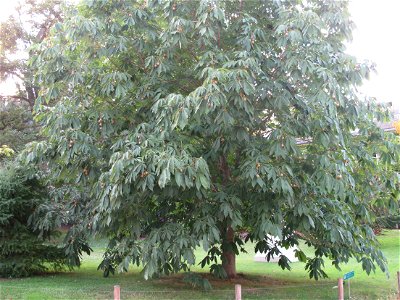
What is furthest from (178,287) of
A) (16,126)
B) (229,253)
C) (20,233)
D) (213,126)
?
(16,126)

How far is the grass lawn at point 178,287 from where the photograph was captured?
1065cm

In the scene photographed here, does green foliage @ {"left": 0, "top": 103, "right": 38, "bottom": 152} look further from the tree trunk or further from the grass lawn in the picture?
the tree trunk

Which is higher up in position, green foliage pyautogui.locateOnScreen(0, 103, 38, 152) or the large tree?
green foliage pyautogui.locateOnScreen(0, 103, 38, 152)

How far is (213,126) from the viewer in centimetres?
909

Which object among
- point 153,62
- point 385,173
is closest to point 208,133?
point 153,62

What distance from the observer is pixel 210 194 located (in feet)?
31.7

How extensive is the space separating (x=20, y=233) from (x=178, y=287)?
454 cm

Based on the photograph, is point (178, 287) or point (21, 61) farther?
point (21, 61)

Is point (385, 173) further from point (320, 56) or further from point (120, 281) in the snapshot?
point (120, 281)

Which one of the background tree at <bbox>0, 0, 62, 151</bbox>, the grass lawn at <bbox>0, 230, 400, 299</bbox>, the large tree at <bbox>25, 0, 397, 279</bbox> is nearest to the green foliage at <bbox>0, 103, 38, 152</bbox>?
the background tree at <bbox>0, 0, 62, 151</bbox>

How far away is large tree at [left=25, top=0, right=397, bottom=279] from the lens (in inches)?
339

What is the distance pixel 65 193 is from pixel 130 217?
373 cm

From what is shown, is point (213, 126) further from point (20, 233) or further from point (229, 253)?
point (20, 233)

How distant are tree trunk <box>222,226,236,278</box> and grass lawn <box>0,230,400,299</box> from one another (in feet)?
0.93
